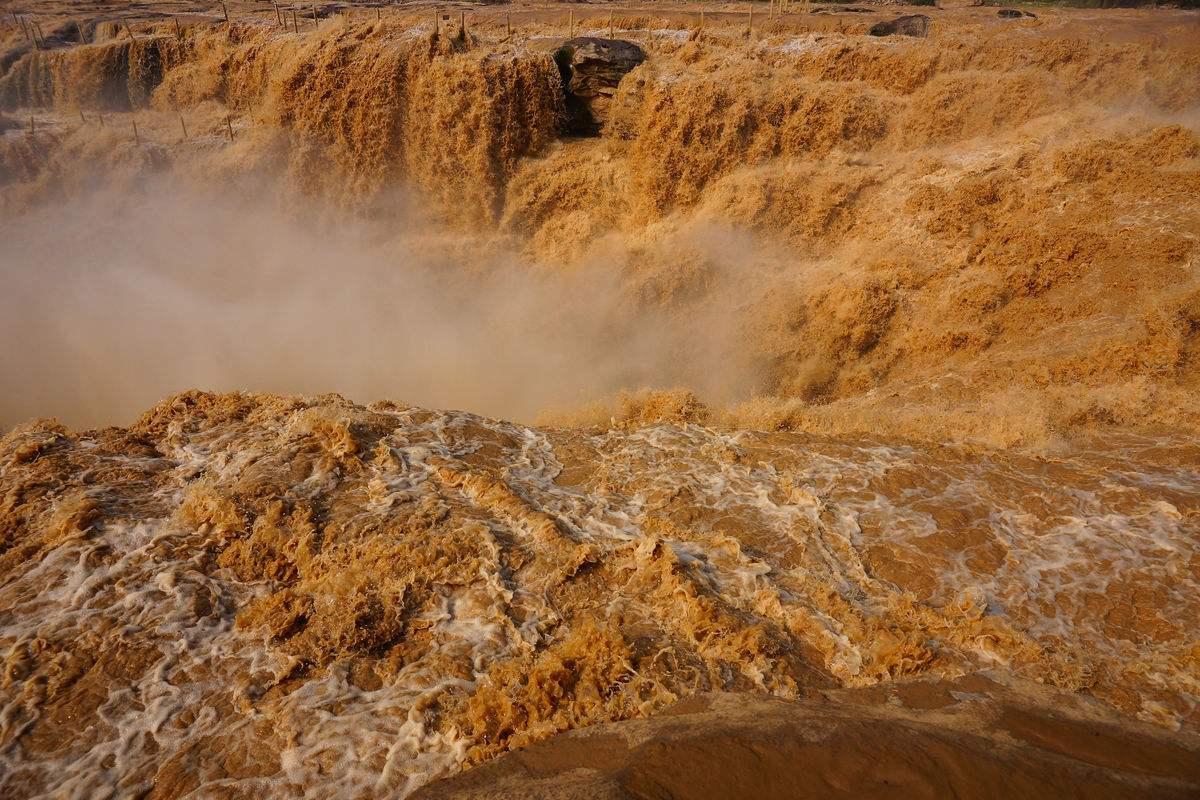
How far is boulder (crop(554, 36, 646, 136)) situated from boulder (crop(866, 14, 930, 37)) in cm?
503

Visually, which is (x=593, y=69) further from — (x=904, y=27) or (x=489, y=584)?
(x=489, y=584)

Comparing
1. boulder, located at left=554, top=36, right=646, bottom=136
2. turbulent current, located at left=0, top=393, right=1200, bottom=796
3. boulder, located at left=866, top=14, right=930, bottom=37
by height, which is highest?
boulder, located at left=866, top=14, right=930, bottom=37


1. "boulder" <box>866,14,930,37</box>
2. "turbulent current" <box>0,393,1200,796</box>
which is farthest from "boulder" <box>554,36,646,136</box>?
"turbulent current" <box>0,393,1200,796</box>

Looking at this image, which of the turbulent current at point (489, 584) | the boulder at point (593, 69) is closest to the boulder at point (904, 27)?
the boulder at point (593, 69)

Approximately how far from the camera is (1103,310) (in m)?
9.02

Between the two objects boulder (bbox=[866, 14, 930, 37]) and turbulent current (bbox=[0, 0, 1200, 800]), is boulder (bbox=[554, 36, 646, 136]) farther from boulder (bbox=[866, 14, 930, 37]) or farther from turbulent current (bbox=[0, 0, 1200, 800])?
boulder (bbox=[866, 14, 930, 37])

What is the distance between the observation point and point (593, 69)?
12883 millimetres

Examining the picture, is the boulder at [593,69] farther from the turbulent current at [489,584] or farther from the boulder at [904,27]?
the turbulent current at [489,584]

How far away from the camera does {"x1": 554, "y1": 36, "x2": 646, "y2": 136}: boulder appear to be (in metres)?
12.8

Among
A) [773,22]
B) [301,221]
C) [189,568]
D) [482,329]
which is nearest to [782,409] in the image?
[482,329]

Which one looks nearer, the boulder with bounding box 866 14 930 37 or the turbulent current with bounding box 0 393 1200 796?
the turbulent current with bounding box 0 393 1200 796

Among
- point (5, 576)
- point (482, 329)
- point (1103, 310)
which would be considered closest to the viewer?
point (5, 576)

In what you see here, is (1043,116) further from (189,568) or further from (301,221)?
(301,221)

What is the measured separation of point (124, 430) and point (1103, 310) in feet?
43.9
